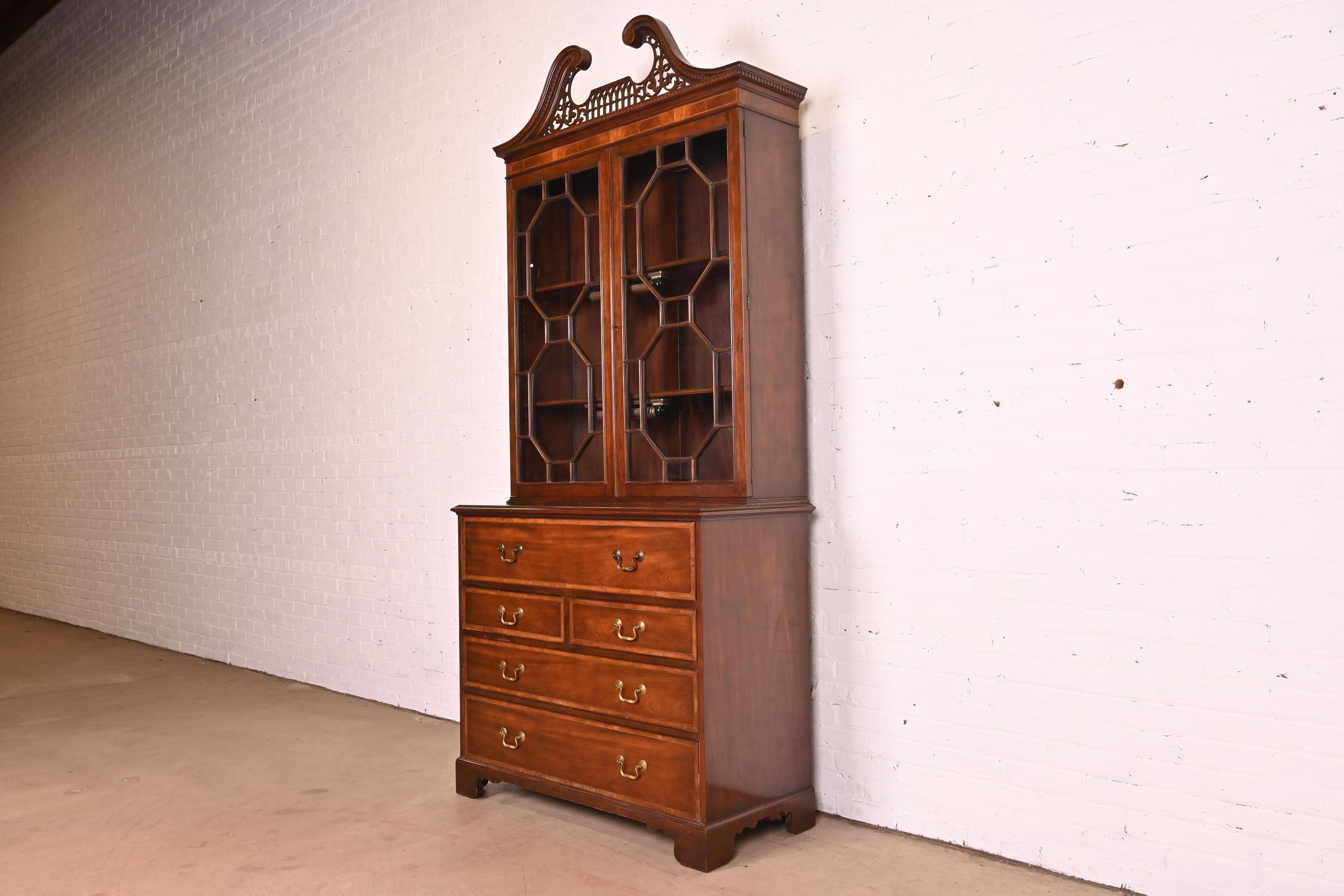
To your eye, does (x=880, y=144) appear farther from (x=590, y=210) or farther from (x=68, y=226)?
(x=68, y=226)

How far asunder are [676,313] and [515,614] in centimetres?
112

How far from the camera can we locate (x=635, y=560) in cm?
317

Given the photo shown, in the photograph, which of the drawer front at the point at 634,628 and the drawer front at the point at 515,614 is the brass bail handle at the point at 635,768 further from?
the drawer front at the point at 515,614

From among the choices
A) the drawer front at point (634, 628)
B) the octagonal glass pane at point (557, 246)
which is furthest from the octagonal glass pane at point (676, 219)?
the drawer front at point (634, 628)

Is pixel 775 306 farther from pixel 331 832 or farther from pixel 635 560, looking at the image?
pixel 331 832

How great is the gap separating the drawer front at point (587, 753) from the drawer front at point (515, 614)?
0.25m

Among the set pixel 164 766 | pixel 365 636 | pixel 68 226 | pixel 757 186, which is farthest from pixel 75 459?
pixel 757 186

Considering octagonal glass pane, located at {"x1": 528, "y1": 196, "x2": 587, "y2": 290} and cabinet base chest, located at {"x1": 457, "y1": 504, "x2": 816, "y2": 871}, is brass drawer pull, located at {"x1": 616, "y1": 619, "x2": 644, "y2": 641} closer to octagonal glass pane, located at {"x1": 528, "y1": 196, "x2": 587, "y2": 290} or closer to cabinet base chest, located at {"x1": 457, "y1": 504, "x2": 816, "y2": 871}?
cabinet base chest, located at {"x1": 457, "y1": 504, "x2": 816, "y2": 871}

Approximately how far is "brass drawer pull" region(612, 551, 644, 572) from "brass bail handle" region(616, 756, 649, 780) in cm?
55

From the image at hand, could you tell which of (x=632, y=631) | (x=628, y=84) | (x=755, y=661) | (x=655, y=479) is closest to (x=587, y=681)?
(x=632, y=631)

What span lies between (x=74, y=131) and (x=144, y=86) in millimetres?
1181

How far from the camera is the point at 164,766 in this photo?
4148 millimetres

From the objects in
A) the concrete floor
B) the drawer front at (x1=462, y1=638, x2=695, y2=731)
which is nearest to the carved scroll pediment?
the drawer front at (x1=462, y1=638, x2=695, y2=731)

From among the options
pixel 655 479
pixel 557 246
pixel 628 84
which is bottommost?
pixel 655 479
